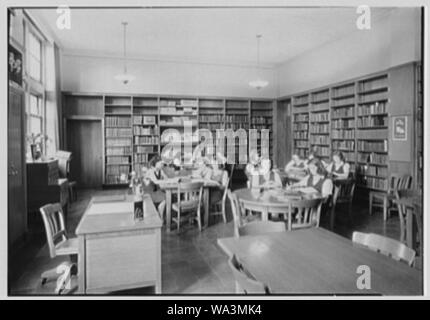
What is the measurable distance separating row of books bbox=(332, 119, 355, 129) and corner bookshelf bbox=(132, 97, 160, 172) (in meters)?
4.70

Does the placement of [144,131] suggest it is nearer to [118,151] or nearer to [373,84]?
[118,151]

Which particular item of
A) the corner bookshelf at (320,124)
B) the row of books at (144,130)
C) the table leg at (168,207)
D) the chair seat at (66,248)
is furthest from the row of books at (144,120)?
the chair seat at (66,248)

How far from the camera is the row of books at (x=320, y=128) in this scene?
7552 millimetres

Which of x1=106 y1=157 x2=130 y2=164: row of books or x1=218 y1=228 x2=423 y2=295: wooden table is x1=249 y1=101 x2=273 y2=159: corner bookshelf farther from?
x1=218 y1=228 x2=423 y2=295: wooden table

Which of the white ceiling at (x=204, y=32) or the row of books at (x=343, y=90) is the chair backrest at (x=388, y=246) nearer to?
the white ceiling at (x=204, y=32)

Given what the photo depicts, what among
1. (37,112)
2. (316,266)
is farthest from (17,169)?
(316,266)

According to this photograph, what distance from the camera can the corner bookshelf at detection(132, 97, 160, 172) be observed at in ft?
27.8

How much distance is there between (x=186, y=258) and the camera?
11.1 feet

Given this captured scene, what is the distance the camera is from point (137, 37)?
6.89 metres

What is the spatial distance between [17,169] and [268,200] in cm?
289

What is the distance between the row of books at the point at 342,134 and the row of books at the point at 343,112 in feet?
1.19

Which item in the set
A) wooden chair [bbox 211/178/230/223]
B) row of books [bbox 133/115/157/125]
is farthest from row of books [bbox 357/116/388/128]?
row of books [bbox 133/115/157/125]

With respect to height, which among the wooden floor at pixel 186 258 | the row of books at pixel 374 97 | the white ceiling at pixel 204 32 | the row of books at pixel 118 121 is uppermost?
the white ceiling at pixel 204 32
